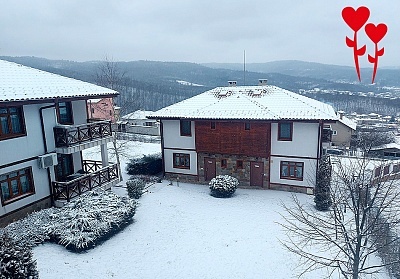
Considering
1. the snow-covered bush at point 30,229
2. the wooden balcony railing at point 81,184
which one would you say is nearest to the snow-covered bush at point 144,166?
the wooden balcony railing at point 81,184

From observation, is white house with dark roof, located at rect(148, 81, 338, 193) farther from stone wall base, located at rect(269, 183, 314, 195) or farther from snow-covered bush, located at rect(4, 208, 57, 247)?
snow-covered bush, located at rect(4, 208, 57, 247)

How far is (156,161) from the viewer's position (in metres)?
23.8

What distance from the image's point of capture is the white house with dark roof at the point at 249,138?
1927 cm

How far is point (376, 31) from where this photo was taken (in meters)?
6.54

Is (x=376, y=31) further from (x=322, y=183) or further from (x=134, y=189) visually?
(x=134, y=189)

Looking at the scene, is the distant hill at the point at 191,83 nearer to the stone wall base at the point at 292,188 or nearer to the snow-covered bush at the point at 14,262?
the stone wall base at the point at 292,188

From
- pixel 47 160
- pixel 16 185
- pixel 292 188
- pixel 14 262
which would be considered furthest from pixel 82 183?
pixel 292 188

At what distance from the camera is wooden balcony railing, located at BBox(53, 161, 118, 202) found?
47.5 ft

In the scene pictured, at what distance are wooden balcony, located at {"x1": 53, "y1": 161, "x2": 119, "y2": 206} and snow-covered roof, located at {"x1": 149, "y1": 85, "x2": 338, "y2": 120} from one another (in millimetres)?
6627

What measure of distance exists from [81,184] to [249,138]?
10939 millimetres

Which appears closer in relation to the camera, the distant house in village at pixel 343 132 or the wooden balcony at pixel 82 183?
the wooden balcony at pixel 82 183

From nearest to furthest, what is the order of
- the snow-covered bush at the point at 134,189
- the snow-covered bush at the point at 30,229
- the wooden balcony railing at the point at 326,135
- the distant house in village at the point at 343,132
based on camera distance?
the snow-covered bush at the point at 30,229 < the snow-covered bush at the point at 134,189 < the wooden balcony railing at the point at 326,135 < the distant house in village at the point at 343,132

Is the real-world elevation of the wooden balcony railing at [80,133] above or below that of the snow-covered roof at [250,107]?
below

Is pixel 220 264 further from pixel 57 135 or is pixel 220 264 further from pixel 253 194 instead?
pixel 57 135
